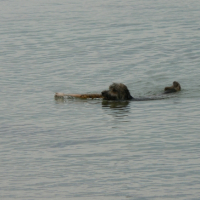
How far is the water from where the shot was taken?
10.5 metres

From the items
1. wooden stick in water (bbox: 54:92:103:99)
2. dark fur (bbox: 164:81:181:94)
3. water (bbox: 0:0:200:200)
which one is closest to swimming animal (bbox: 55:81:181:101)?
wooden stick in water (bbox: 54:92:103:99)

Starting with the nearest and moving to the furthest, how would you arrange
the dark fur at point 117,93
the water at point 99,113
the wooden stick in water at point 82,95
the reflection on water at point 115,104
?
the water at point 99,113 < the reflection on water at point 115,104 < the dark fur at point 117,93 < the wooden stick in water at point 82,95

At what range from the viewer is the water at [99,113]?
10.5m

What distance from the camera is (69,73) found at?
840 inches

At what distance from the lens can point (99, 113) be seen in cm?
1594

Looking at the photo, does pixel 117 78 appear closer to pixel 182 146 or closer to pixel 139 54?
pixel 139 54

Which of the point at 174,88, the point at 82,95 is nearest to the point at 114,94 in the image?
the point at 82,95

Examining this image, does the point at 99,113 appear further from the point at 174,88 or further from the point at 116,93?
the point at 174,88

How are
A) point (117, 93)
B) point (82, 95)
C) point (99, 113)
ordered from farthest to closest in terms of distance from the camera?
point (82, 95), point (117, 93), point (99, 113)

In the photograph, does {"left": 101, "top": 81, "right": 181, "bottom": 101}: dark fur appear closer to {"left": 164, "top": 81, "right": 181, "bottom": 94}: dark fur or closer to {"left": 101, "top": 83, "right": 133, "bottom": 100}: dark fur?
{"left": 101, "top": 83, "right": 133, "bottom": 100}: dark fur

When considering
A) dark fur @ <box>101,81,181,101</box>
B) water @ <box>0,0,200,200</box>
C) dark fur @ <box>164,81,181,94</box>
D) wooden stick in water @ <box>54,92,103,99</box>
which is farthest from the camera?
dark fur @ <box>164,81,181,94</box>

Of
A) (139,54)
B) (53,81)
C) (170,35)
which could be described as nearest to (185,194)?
(53,81)

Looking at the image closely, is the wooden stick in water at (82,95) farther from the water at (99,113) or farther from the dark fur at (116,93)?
the dark fur at (116,93)

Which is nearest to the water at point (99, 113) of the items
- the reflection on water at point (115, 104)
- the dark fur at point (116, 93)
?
Answer: the reflection on water at point (115, 104)
